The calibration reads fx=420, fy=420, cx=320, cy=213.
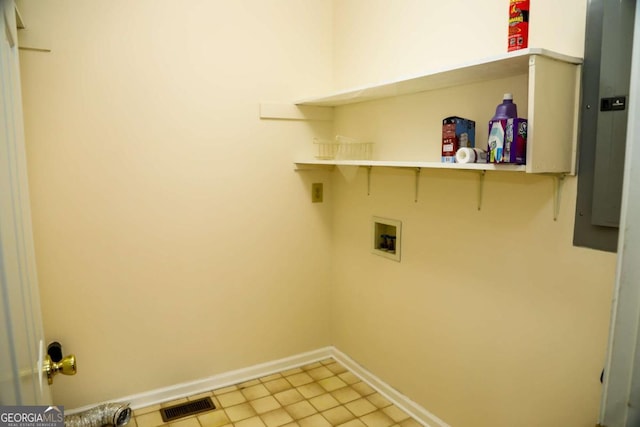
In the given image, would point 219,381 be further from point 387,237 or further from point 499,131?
point 499,131

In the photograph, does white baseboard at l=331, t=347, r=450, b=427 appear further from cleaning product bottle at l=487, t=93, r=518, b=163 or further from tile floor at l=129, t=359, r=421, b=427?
cleaning product bottle at l=487, t=93, r=518, b=163

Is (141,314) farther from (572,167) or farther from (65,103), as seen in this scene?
(572,167)

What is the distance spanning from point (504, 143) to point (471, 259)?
71cm

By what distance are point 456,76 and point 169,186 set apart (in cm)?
166

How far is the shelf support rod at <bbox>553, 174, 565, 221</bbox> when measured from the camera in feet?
5.23

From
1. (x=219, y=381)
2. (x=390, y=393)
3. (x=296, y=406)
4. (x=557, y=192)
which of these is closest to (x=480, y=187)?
(x=557, y=192)

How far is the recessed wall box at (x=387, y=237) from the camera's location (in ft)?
7.96

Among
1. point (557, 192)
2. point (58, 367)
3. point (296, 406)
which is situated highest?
point (557, 192)

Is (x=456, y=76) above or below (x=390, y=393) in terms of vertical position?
above

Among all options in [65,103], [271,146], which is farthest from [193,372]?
[65,103]

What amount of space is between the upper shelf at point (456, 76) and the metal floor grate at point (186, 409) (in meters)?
1.95

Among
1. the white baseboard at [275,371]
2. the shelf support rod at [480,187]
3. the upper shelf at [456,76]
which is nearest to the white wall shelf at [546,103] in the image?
the upper shelf at [456,76]

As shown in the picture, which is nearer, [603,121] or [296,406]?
[603,121]

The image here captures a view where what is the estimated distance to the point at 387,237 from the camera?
2.57 metres
